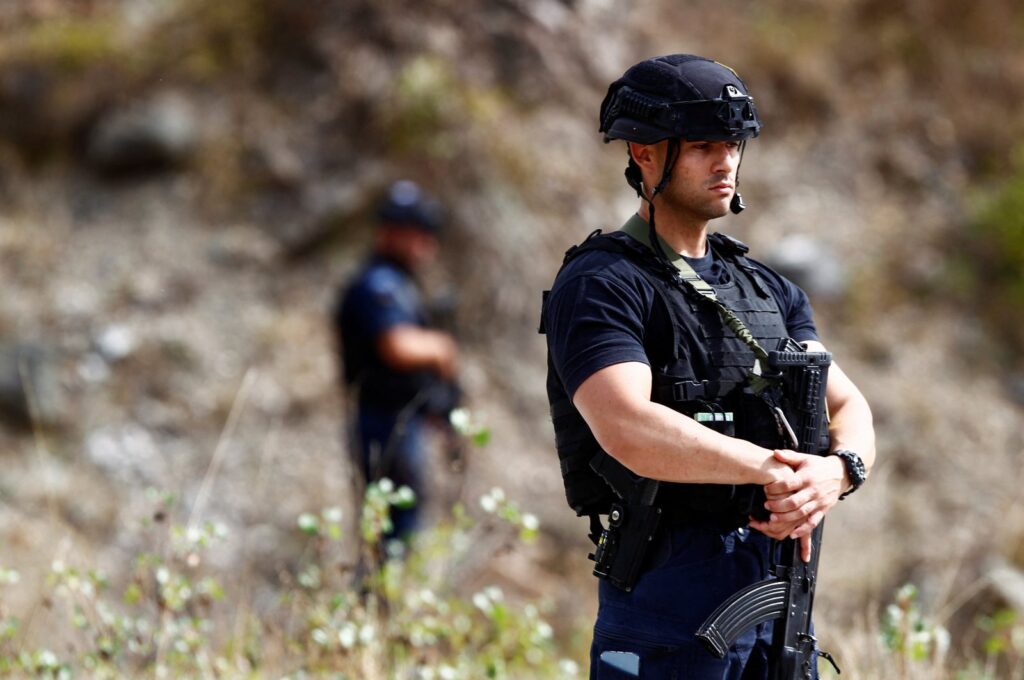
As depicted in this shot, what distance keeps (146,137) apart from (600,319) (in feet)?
20.7

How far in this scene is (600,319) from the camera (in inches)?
80.3

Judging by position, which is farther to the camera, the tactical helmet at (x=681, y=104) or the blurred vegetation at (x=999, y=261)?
the blurred vegetation at (x=999, y=261)

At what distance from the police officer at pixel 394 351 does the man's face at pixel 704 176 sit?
2705 millimetres

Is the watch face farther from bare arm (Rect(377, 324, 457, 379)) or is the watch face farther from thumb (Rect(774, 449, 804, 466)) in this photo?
bare arm (Rect(377, 324, 457, 379))

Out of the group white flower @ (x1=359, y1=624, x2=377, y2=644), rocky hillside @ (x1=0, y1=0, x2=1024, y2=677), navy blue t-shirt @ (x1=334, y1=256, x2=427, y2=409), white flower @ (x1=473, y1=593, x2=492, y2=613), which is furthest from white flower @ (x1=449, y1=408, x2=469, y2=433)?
rocky hillside @ (x1=0, y1=0, x2=1024, y2=677)

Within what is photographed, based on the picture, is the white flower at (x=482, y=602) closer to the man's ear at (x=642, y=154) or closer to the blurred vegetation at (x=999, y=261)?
the man's ear at (x=642, y=154)

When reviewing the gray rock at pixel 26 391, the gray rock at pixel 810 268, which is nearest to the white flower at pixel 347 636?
the gray rock at pixel 26 391

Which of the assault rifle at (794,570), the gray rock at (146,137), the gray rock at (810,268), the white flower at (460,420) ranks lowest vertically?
the assault rifle at (794,570)

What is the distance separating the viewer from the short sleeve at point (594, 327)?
6.61ft

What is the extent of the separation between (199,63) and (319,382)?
99.8 inches

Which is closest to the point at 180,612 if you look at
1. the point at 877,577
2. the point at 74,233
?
the point at 877,577

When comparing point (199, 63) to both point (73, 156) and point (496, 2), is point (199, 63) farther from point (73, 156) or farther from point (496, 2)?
point (496, 2)

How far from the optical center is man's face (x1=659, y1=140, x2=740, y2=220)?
7.14 ft

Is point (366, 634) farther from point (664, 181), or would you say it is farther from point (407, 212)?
point (407, 212)
